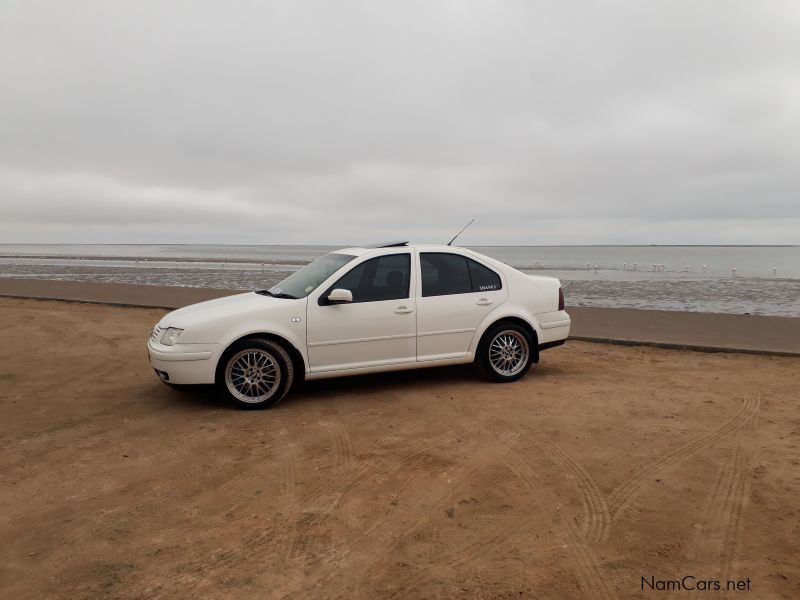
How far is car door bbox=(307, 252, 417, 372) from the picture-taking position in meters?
6.57

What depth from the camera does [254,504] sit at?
13.3 ft

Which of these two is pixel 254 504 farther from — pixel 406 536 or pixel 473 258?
pixel 473 258

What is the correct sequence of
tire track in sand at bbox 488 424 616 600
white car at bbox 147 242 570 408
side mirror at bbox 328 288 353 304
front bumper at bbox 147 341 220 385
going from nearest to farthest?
tire track in sand at bbox 488 424 616 600, front bumper at bbox 147 341 220 385, white car at bbox 147 242 570 408, side mirror at bbox 328 288 353 304

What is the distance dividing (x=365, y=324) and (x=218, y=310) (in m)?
1.56

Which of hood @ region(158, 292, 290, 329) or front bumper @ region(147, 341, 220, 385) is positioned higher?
hood @ region(158, 292, 290, 329)

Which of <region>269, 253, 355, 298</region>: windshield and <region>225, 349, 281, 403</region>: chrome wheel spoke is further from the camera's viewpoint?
<region>269, 253, 355, 298</region>: windshield

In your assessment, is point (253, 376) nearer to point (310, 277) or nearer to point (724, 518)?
point (310, 277)

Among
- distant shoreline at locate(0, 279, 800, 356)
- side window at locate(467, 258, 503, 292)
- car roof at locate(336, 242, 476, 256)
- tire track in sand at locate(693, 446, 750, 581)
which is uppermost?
car roof at locate(336, 242, 476, 256)

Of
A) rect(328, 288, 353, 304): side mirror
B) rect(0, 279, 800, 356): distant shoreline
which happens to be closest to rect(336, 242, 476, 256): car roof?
rect(328, 288, 353, 304): side mirror

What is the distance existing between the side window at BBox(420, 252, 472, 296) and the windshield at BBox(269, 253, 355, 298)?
0.88m

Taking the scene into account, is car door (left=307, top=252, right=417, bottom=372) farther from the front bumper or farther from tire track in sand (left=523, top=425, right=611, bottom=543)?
tire track in sand (left=523, top=425, right=611, bottom=543)

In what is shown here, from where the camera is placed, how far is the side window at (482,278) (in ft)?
24.2

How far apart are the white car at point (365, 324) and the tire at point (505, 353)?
12 millimetres

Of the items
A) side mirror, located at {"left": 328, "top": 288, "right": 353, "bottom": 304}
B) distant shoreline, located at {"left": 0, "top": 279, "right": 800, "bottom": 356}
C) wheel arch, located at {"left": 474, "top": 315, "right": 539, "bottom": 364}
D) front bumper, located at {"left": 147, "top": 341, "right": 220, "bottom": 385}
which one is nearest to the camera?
front bumper, located at {"left": 147, "top": 341, "right": 220, "bottom": 385}
